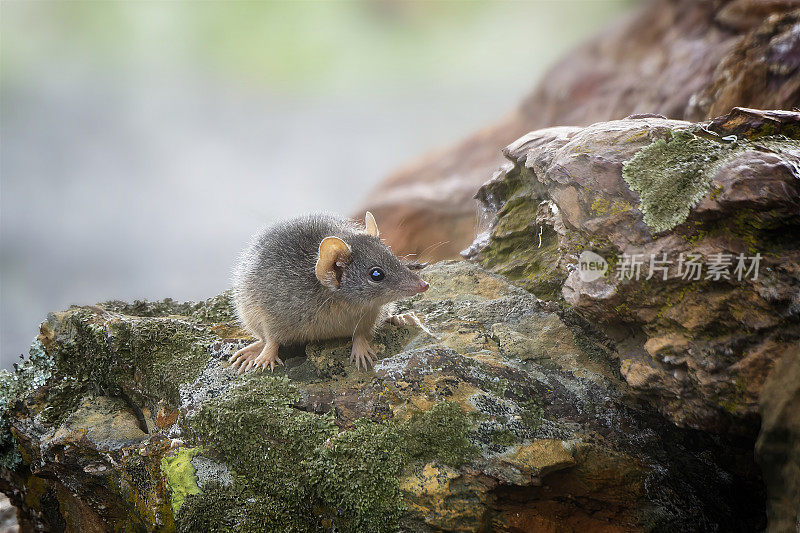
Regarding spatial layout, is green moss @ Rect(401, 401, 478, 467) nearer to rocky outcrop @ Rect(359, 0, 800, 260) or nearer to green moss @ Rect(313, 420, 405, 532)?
green moss @ Rect(313, 420, 405, 532)

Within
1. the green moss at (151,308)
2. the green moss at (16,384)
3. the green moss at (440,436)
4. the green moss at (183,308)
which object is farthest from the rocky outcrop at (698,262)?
the green moss at (16,384)

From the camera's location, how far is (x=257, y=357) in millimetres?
3223

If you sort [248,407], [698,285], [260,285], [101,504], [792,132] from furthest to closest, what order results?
1. [260,285]
2. [101,504]
3. [248,407]
4. [792,132]
5. [698,285]

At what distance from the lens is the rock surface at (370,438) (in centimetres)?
248

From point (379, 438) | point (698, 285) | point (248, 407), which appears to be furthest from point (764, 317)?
point (248, 407)

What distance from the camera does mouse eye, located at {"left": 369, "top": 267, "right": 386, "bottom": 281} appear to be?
3150mm

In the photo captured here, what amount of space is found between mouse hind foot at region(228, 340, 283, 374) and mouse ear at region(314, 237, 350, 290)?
1.71 feet

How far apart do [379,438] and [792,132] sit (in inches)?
96.3

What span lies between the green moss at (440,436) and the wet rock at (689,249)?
2.69 ft

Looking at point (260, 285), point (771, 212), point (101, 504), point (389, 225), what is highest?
point (389, 225)

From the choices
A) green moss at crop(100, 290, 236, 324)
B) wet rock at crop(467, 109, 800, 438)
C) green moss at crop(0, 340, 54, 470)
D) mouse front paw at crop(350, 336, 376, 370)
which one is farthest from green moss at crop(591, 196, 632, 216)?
green moss at crop(0, 340, 54, 470)

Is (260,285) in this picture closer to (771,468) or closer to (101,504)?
(101,504)

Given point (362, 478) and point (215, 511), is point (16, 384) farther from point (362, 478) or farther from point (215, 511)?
point (362, 478)

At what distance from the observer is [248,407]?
2.88 metres
